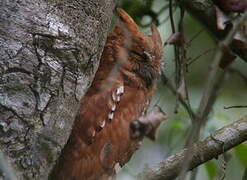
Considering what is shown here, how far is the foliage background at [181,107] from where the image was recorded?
3.02 m

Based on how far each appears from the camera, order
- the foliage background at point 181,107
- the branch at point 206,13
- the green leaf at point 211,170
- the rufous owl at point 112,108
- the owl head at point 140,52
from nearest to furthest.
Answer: the rufous owl at point 112,108 < the owl head at point 140,52 < the branch at point 206,13 < the green leaf at point 211,170 < the foliage background at point 181,107

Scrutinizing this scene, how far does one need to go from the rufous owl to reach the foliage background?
0.35 m

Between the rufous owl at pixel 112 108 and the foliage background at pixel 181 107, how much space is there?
0.35 meters

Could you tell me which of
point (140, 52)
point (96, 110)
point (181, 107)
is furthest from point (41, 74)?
point (181, 107)

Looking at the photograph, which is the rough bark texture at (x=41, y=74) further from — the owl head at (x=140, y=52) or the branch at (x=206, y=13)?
the branch at (x=206, y=13)

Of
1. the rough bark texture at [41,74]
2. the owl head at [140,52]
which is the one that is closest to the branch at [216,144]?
the owl head at [140,52]

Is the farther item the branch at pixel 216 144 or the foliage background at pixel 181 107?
the foliage background at pixel 181 107

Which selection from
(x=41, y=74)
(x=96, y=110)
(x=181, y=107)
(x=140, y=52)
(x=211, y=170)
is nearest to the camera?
(x=41, y=74)

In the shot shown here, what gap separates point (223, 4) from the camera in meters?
2.54

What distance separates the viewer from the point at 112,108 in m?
2.41

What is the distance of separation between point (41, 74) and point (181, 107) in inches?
58.8

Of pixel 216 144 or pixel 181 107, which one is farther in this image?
pixel 181 107

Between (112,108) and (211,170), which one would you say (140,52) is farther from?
(211,170)

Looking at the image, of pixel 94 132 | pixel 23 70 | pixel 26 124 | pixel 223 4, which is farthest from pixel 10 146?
pixel 223 4
